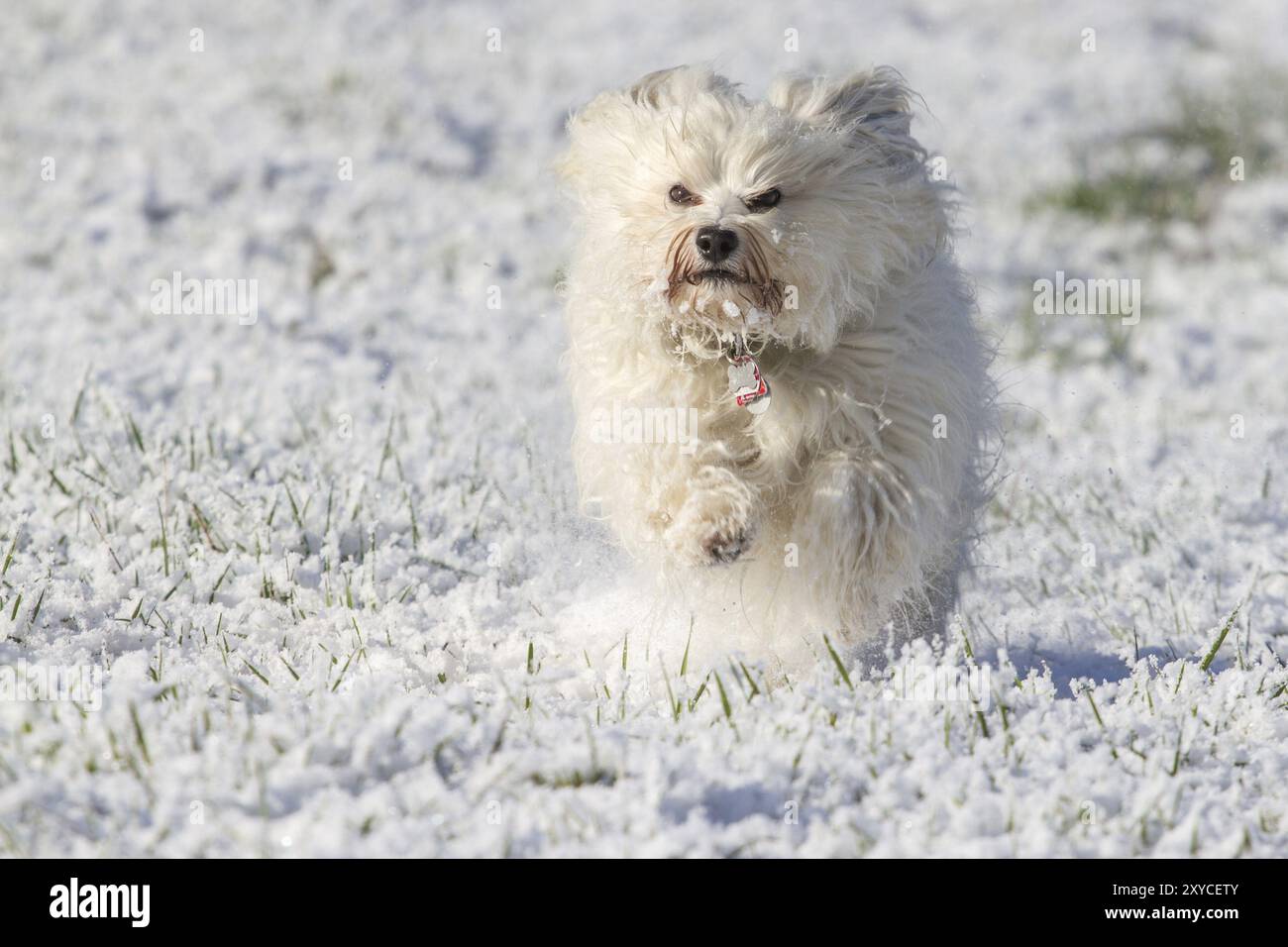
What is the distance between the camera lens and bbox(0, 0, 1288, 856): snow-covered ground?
105 inches

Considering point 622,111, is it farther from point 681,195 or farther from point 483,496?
point 483,496

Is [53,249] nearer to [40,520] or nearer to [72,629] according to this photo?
[40,520]

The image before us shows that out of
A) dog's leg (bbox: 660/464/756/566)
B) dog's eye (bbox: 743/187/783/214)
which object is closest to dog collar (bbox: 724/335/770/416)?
dog's leg (bbox: 660/464/756/566)

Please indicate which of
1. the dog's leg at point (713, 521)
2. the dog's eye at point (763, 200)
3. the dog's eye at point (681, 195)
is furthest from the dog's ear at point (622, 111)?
the dog's leg at point (713, 521)

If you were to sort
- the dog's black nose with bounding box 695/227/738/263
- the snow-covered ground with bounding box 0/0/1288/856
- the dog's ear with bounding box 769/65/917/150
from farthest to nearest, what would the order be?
1. the dog's ear with bounding box 769/65/917/150
2. the dog's black nose with bounding box 695/227/738/263
3. the snow-covered ground with bounding box 0/0/1288/856

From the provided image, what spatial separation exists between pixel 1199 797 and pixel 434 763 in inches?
60.8

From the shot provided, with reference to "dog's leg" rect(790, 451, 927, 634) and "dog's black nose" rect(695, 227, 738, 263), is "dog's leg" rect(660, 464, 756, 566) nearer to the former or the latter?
"dog's leg" rect(790, 451, 927, 634)

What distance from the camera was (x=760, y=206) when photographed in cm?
366

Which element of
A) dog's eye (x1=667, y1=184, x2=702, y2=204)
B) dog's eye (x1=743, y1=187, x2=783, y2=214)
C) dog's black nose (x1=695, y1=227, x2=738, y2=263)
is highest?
dog's eye (x1=667, y1=184, x2=702, y2=204)

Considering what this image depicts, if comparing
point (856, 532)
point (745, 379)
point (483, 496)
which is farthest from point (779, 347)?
point (483, 496)

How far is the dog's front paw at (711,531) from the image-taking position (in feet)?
11.7

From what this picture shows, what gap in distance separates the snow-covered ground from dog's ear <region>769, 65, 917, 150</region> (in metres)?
0.22

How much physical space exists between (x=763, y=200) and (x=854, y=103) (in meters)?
0.46

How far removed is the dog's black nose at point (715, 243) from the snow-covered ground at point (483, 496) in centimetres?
98
